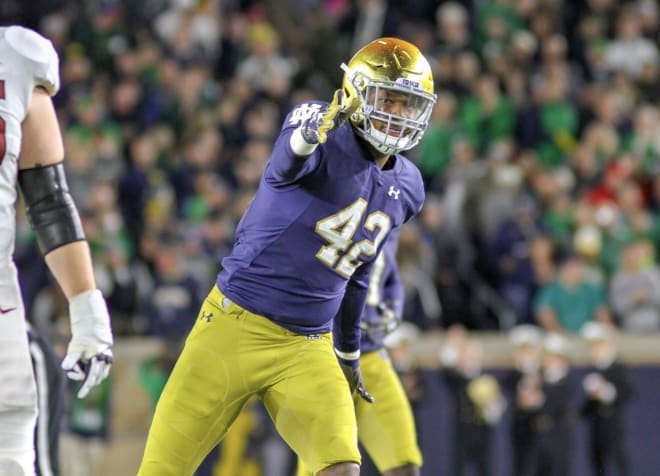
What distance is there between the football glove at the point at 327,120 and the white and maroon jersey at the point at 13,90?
0.86 meters

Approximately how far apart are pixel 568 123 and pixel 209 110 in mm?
3332

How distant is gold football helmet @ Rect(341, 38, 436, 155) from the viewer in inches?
188

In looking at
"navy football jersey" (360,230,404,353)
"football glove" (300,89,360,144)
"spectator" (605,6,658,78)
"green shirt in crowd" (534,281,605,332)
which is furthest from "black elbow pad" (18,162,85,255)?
"spectator" (605,6,658,78)

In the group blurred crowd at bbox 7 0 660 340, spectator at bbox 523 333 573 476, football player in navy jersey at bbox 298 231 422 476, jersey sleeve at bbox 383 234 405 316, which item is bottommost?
spectator at bbox 523 333 573 476

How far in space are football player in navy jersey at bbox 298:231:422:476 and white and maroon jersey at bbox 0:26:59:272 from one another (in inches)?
102

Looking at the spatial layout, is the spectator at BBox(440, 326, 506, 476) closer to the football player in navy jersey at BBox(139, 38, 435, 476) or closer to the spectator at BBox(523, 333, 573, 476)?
the spectator at BBox(523, 333, 573, 476)

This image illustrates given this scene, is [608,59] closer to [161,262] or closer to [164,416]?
[161,262]

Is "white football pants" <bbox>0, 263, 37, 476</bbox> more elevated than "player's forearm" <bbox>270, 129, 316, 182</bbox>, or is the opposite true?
"player's forearm" <bbox>270, 129, 316, 182</bbox>

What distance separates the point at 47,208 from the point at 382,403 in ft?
8.88

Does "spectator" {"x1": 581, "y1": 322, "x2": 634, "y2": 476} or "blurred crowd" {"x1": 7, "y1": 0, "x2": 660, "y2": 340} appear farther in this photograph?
"blurred crowd" {"x1": 7, "y1": 0, "x2": 660, "y2": 340}

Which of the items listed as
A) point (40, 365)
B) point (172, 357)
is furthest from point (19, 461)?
point (172, 357)

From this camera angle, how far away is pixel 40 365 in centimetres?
557

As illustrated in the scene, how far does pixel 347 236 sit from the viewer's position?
4773mm

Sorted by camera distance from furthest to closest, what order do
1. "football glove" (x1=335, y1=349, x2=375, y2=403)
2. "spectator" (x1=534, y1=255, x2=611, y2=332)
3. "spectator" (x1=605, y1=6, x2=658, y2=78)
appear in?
"spectator" (x1=605, y1=6, x2=658, y2=78)
"spectator" (x1=534, y1=255, x2=611, y2=332)
"football glove" (x1=335, y1=349, x2=375, y2=403)
